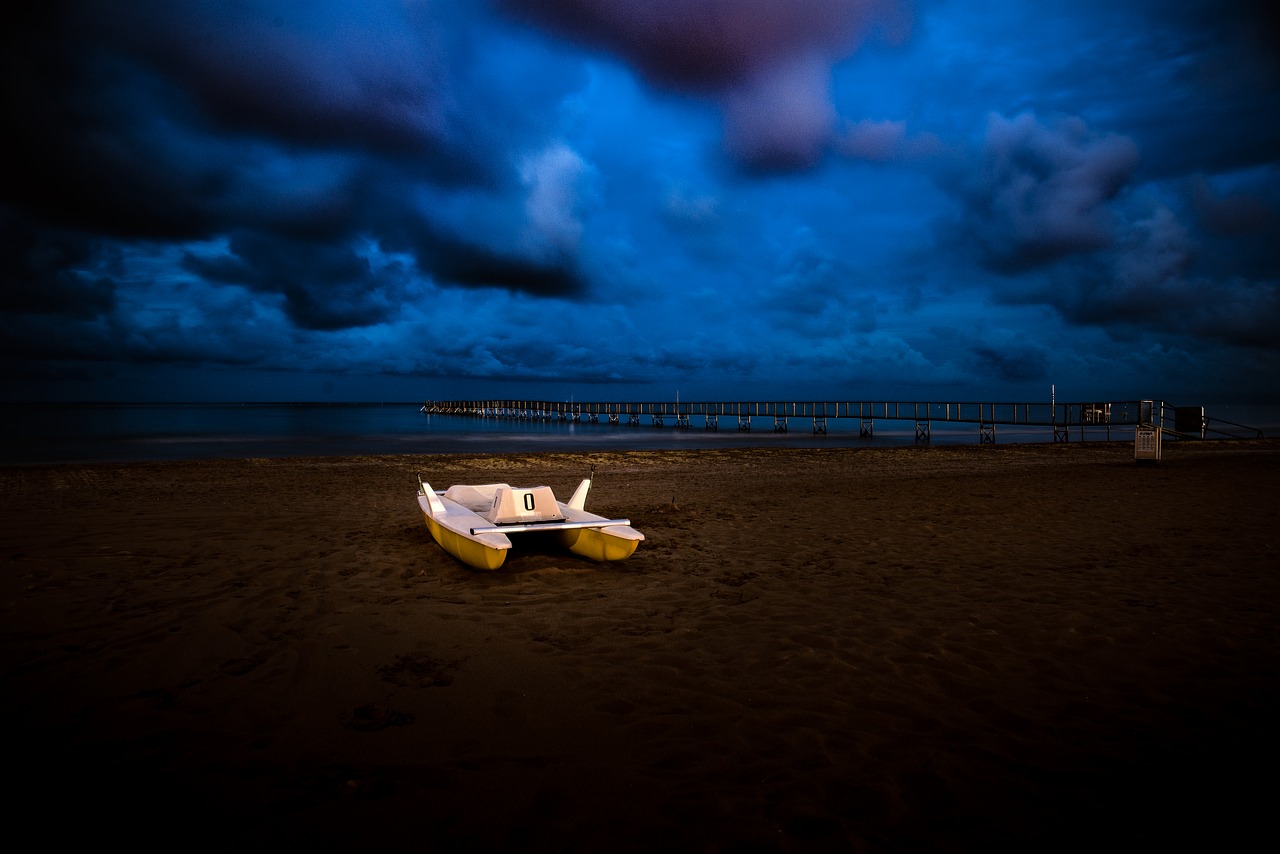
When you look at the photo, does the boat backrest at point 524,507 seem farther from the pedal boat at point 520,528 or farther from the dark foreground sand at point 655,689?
the dark foreground sand at point 655,689

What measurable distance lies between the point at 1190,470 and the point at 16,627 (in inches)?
921

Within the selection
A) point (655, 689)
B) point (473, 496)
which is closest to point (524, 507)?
point (473, 496)

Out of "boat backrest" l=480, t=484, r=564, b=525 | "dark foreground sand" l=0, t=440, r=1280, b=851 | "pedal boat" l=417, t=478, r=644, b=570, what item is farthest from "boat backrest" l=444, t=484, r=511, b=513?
"boat backrest" l=480, t=484, r=564, b=525

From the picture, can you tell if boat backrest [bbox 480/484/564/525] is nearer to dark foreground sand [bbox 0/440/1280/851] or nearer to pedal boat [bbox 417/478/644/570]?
pedal boat [bbox 417/478/644/570]

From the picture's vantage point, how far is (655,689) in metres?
4.30

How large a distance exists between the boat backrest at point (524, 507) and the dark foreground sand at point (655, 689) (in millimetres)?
592

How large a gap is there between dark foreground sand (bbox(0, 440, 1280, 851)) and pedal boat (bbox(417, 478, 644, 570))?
0.29m

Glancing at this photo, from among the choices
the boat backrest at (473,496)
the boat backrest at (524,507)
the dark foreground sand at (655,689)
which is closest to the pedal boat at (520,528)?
the boat backrest at (524,507)

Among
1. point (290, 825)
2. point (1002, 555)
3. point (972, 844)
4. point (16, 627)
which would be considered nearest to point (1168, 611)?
point (1002, 555)

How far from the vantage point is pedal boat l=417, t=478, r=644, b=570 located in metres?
6.88

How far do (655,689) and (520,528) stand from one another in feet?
10.1

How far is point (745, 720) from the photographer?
3873mm

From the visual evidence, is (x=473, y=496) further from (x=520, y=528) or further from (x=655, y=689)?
(x=655, y=689)

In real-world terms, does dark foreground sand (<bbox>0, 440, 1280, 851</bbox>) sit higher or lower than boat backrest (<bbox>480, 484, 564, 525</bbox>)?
lower
